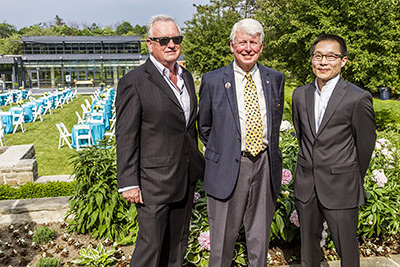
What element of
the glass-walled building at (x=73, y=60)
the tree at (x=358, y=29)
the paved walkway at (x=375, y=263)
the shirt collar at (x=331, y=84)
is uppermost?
the glass-walled building at (x=73, y=60)

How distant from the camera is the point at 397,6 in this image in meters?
6.08

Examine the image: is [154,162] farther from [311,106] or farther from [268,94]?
[311,106]

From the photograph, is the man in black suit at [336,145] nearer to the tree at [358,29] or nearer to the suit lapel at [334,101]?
the suit lapel at [334,101]

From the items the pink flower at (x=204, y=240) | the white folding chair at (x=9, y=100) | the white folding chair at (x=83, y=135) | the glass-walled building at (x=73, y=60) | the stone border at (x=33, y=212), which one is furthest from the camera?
the glass-walled building at (x=73, y=60)

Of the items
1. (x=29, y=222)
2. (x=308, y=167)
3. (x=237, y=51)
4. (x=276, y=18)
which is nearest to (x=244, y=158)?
(x=308, y=167)

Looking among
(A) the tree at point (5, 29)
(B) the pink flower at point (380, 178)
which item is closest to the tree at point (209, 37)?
(B) the pink flower at point (380, 178)

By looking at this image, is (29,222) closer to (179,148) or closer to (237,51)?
(179,148)

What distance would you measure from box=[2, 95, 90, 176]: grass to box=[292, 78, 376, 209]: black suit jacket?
4.97m

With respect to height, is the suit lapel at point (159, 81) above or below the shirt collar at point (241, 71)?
below

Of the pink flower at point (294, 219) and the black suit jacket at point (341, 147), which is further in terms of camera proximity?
the pink flower at point (294, 219)

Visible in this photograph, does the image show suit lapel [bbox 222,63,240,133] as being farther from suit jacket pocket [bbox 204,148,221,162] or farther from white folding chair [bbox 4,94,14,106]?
white folding chair [bbox 4,94,14,106]

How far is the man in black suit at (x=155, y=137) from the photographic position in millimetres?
2145

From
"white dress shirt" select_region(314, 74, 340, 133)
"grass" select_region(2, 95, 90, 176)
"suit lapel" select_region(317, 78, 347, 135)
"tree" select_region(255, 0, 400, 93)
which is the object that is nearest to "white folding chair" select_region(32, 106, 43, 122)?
"grass" select_region(2, 95, 90, 176)

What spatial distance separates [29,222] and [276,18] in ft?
19.5
